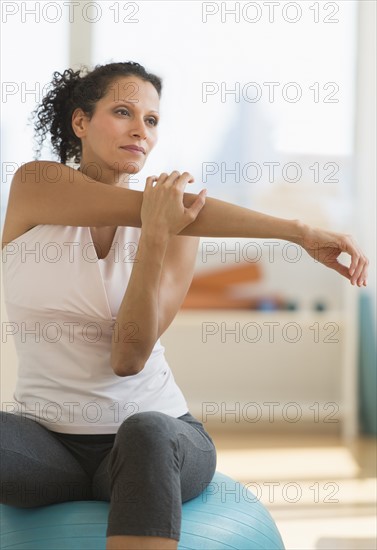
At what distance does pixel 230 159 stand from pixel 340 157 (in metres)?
0.51

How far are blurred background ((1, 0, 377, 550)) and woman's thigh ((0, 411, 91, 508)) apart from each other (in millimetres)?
1996

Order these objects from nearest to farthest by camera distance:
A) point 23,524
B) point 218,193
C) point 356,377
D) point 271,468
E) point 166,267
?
point 23,524, point 166,267, point 271,468, point 356,377, point 218,193

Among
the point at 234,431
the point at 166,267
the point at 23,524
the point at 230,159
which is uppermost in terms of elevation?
the point at 230,159

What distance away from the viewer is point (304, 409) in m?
3.65

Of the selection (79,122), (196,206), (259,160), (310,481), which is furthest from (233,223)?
(259,160)

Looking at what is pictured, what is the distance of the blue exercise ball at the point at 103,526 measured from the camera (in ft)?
4.48

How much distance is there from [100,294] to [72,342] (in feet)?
0.34

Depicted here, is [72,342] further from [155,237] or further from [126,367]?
[155,237]

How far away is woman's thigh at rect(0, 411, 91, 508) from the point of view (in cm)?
138

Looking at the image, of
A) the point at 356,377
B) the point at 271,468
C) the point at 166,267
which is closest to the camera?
the point at 166,267

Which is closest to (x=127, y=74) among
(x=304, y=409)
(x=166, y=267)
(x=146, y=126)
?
(x=146, y=126)

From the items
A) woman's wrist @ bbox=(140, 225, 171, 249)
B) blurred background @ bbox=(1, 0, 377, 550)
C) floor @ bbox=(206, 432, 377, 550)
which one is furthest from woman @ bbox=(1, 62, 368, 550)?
blurred background @ bbox=(1, 0, 377, 550)

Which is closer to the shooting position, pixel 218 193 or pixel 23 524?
pixel 23 524

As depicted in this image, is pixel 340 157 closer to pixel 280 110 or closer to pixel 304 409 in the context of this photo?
pixel 280 110
